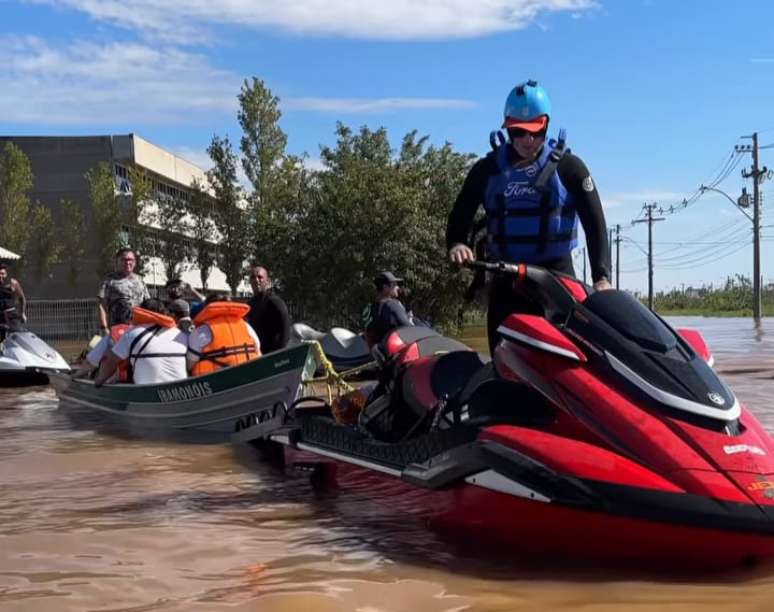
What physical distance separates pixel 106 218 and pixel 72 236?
1596 millimetres

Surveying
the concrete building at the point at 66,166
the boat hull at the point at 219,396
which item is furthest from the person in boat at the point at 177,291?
the concrete building at the point at 66,166

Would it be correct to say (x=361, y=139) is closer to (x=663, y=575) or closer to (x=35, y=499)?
(x=35, y=499)

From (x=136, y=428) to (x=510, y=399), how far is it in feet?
→ 19.9

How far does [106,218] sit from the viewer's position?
34562 mm

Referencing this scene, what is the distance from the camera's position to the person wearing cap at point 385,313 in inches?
393

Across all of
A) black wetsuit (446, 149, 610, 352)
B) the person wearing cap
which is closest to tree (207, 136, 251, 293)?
the person wearing cap

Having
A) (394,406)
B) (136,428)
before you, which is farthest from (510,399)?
(136,428)

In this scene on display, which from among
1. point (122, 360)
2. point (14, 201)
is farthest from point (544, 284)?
point (14, 201)

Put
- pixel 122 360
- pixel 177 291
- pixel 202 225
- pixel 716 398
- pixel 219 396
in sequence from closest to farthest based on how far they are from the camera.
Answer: pixel 716 398, pixel 219 396, pixel 122 360, pixel 177 291, pixel 202 225

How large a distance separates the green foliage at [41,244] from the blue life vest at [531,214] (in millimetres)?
32302

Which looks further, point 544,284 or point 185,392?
point 185,392

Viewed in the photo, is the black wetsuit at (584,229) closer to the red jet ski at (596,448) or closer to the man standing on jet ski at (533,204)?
the man standing on jet ski at (533,204)

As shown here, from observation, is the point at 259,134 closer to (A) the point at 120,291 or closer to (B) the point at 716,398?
(A) the point at 120,291

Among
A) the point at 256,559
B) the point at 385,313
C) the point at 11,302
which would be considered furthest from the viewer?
the point at 11,302
